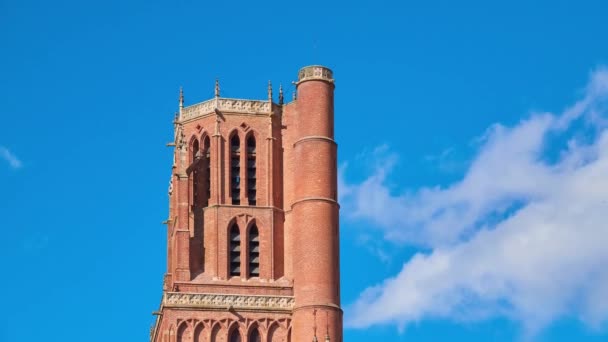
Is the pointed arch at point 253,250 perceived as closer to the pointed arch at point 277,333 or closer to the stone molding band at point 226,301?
the stone molding band at point 226,301

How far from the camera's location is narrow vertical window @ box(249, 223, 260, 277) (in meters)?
82.6

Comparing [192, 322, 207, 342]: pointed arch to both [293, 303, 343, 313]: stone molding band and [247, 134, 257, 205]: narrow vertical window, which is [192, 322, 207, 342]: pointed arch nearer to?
[293, 303, 343, 313]: stone molding band

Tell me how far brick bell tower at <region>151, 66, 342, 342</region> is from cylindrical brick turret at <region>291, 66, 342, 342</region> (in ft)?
0.15

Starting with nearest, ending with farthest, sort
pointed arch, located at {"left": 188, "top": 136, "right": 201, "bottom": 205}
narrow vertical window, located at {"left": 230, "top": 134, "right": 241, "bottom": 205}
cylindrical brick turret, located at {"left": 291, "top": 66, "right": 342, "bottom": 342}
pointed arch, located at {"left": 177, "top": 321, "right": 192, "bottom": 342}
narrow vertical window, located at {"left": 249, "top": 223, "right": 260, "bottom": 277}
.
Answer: pointed arch, located at {"left": 177, "top": 321, "right": 192, "bottom": 342} < cylindrical brick turret, located at {"left": 291, "top": 66, "right": 342, "bottom": 342} < narrow vertical window, located at {"left": 249, "top": 223, "right": 260, "bottom": 277} < pointed arch, located at {"left": 188, "top": 136, "right": 201, "bottom": 205} < narrow vertical window, located at {"left": 230, "top": 134, "right": 241, "bottom": 205}

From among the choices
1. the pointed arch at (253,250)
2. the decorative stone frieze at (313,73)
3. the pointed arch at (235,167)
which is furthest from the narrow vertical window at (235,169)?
the decorative stone frieze at (313,73)

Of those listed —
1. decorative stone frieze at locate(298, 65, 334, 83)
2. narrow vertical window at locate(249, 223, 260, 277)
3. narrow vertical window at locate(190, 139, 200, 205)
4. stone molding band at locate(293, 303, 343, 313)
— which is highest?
decorative stone frieze at locate(298, 65, 334, 83)

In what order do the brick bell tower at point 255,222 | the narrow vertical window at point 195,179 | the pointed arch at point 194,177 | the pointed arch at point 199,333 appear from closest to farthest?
the pointed arch at point 199,333
the brick bell tower at point 255,222
the pointed arch at point 194,177
the narrow vertical window at point 195,179

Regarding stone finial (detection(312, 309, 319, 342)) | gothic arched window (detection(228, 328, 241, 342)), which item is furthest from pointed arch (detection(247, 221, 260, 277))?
stone finial (detection(312, 309, 319, 342))

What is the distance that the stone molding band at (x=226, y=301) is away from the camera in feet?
264

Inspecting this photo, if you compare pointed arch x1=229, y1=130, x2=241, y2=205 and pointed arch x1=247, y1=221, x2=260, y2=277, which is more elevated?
pointed arch x1=229, y1=130, x2=241, y2=205

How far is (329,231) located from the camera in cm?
8188

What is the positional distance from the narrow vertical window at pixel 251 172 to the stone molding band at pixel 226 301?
16.0 ft

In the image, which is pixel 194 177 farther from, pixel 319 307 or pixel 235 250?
pixel 319 307

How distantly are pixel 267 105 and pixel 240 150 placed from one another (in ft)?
8.35
